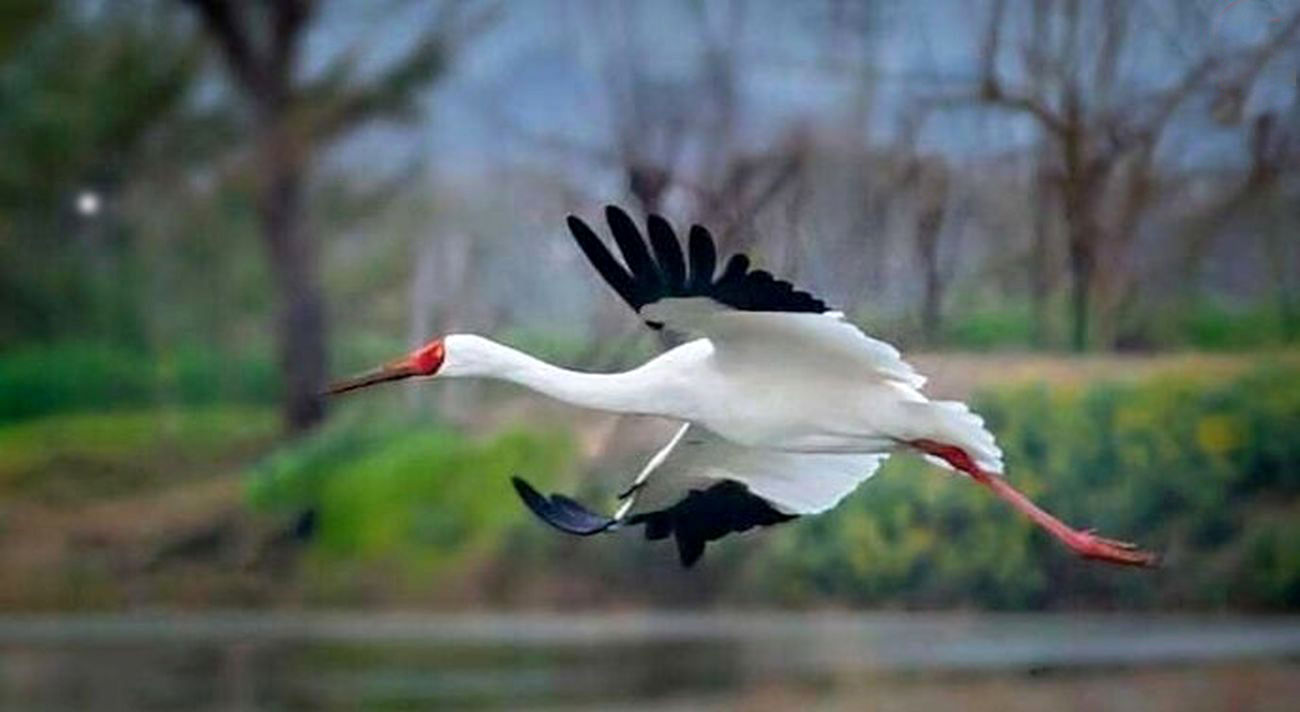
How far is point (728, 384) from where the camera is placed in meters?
2.99

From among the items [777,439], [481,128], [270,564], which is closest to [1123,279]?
[481,128]

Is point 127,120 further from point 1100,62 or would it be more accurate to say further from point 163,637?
point 1100,62

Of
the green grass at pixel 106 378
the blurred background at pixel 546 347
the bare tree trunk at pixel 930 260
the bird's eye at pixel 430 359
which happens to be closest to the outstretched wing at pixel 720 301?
the bird's eye at pixel 430 359

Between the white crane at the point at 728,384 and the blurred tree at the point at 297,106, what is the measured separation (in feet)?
14.9

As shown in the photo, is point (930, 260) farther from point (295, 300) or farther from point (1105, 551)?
point (295, 300)

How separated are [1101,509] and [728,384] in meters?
4.51

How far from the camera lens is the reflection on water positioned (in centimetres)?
749

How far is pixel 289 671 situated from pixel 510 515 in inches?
32.9

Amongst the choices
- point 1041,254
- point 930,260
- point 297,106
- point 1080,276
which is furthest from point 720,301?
point 297,106

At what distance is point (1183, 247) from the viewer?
24.0 ft

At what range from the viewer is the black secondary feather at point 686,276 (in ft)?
A: 9.22

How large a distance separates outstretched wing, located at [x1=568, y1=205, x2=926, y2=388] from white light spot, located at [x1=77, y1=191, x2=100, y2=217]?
5114 millimetres

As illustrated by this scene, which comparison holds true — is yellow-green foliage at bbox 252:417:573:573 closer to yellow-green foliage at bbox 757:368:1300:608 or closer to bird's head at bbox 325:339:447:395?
yellow-green foliage at bbox 757:368:1300:608

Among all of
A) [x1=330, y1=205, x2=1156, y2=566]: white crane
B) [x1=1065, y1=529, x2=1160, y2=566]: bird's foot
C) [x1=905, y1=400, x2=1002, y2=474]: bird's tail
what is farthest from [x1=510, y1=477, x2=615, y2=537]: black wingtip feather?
[x1=1065, y1=529, x2=1160, y2=566]: bird's foot
